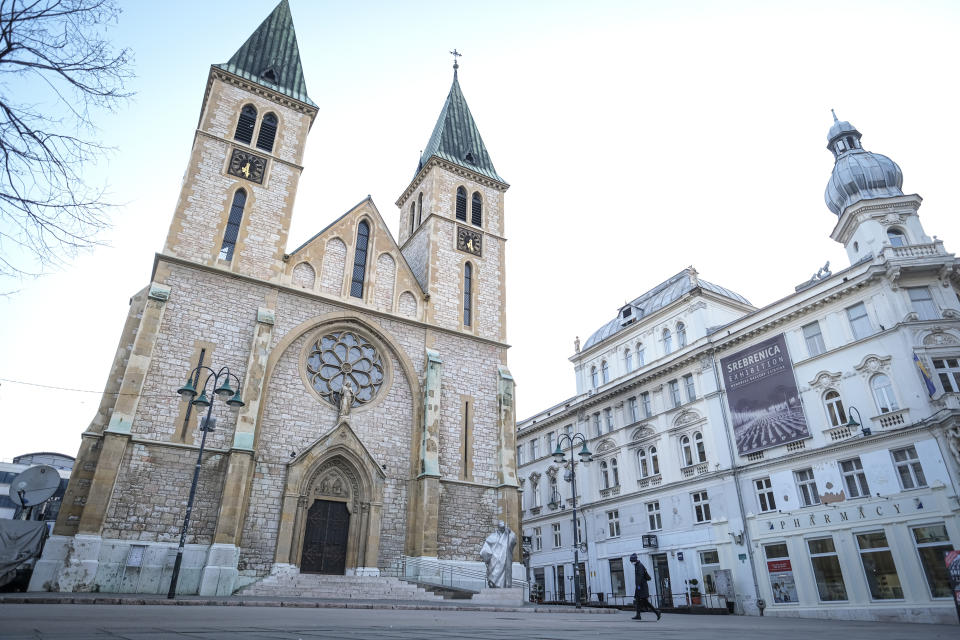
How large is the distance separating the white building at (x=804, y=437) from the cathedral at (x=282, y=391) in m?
10.1

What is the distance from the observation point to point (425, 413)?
23906 millimetres

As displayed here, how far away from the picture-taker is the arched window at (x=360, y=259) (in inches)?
1011

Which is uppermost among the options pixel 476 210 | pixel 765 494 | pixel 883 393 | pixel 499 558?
pixel 476 210

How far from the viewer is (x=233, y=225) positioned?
23.9m

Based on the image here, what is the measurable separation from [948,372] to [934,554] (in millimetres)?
6551

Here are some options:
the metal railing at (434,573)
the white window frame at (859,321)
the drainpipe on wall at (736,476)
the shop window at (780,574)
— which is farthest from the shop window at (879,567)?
the metal railing at (434,573)

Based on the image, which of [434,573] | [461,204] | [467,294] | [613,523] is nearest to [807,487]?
[613,523]

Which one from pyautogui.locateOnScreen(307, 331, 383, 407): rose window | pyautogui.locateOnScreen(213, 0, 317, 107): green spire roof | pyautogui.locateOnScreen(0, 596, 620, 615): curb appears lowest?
pyautogui.locateOnScreen(0, 596, 620, 615): curb

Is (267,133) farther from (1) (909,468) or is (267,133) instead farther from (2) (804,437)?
(1) (909,468)

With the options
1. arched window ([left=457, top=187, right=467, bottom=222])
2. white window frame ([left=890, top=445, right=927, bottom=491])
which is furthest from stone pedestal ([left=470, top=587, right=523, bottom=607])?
arched window ([left=457, top=187, right=467, bottom=222])

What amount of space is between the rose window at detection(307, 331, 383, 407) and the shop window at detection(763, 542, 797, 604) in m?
18.5

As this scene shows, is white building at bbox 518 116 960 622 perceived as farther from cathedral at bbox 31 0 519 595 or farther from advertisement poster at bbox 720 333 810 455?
cathedral at bbox 31 0 519 595

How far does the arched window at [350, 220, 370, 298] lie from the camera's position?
2569cm

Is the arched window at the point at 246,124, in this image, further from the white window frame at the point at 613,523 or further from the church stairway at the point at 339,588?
the white window frame at the point at 613,523
